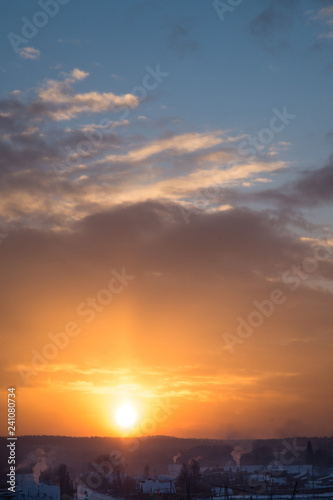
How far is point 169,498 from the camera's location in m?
185

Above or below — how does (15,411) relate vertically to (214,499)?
above

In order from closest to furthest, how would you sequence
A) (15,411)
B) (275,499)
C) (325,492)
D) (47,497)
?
1. (15,411)
2. (47,497)
3. (275,499)
4. (325,492)

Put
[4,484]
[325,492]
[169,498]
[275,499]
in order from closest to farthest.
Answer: [4,484] < [275,499] < [169,498] < [325,492]

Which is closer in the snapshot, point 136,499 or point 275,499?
point 275,499

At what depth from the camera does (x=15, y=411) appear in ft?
343

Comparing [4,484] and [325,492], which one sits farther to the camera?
[325,492]

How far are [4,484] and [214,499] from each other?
6635 centimetres

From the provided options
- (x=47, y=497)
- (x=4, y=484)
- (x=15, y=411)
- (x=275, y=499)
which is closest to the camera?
(x=15, y=411)

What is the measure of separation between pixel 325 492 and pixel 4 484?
340ft

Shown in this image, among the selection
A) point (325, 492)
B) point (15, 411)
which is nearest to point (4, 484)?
point (15, 411)

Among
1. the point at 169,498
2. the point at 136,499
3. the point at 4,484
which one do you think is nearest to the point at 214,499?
the point at 169,498

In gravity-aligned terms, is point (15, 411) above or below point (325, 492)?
above

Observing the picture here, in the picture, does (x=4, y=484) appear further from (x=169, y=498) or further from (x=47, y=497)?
(x=169, y=498)

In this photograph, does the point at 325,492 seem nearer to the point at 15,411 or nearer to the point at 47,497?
the point at 47,497
